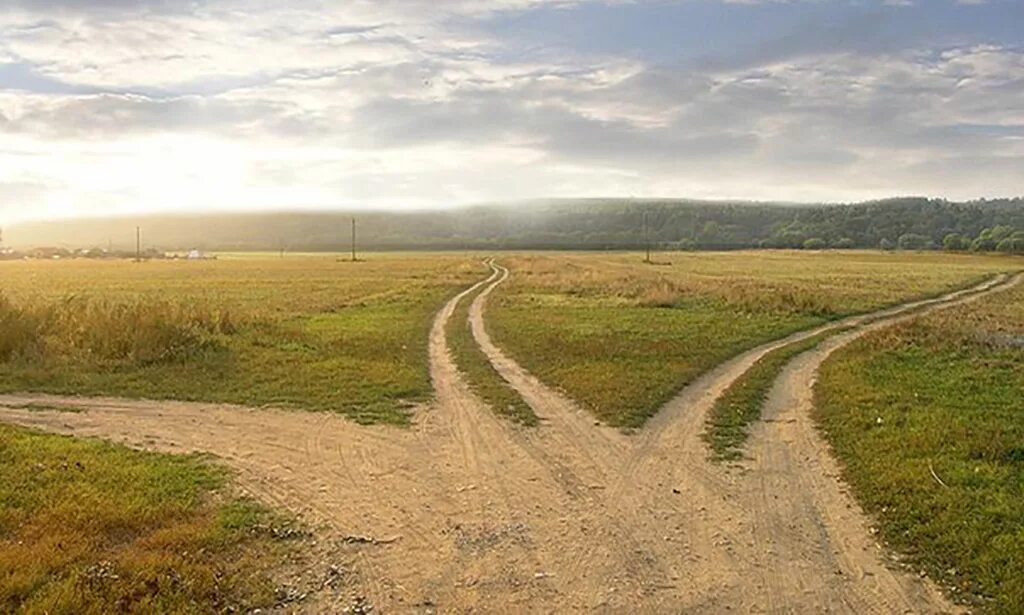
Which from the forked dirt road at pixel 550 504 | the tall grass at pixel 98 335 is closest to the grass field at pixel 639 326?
the forked dirt road at pixel 550 504

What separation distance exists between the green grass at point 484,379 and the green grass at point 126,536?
5.65 metres

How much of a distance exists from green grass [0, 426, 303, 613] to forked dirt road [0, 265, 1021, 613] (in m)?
0.69

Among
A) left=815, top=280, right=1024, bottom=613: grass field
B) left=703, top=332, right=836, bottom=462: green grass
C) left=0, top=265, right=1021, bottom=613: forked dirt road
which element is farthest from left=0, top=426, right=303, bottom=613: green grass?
left=703, top=332, right=836, bottom=462: green grass

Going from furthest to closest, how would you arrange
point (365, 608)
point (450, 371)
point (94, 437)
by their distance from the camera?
point (450, 371)
point (94, 437)
point (365, 608)

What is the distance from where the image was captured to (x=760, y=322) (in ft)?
103

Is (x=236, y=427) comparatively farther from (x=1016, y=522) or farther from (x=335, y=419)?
(x=1016, y=522)

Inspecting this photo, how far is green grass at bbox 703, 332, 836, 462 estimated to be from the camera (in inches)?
523

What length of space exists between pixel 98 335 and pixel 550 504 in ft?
49.8

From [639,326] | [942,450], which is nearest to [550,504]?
[942,450]

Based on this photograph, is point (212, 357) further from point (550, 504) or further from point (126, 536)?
point (550, 504)

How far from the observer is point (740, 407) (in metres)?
16.1

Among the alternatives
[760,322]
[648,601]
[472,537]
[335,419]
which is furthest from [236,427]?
[760,322]

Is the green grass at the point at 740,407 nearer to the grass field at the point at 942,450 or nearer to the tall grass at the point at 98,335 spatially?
the grass field at the point at 942,450

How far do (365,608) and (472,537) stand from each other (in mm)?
1958
